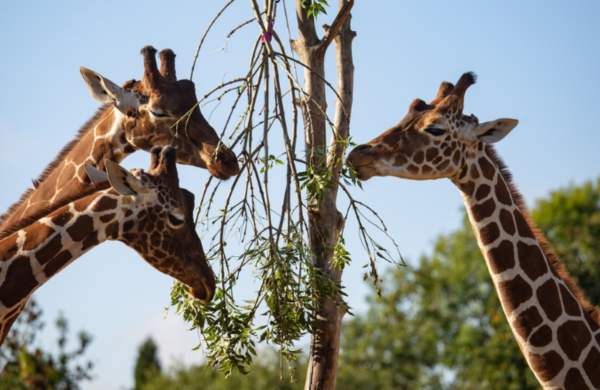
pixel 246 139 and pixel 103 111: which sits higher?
pixel 103 111

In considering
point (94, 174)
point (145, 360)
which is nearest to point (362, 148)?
point (94, 174)

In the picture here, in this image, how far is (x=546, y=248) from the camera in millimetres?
8375

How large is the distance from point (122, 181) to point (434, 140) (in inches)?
96.6

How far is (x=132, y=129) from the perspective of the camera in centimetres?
894

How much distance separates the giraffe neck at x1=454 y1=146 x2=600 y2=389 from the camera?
7.93 meters

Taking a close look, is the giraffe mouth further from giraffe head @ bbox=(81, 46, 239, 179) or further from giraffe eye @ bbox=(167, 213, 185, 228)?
giraffe head @ bbox=(81, 46, 239, 179)

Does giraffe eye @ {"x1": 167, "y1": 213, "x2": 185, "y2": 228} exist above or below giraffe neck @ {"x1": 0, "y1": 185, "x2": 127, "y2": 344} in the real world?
above

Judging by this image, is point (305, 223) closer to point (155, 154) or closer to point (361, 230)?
point (361, 230)

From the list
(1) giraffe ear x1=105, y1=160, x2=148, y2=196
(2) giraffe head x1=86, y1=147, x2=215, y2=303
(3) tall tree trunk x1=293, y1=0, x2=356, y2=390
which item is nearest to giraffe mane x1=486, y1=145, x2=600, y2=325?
(3) tall tree trunk x1=293, y1=0, x2=356, y2=390

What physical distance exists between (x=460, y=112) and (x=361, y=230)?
1444mm

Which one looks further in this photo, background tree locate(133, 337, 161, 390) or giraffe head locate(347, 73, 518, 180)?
background tree locate(133, 337, 161, 390)

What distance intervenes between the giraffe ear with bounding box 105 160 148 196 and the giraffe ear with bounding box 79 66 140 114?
195 cm

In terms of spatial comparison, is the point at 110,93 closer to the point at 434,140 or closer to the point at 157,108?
the point at 157,108

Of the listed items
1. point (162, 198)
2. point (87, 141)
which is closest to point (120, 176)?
point (162, 198)
